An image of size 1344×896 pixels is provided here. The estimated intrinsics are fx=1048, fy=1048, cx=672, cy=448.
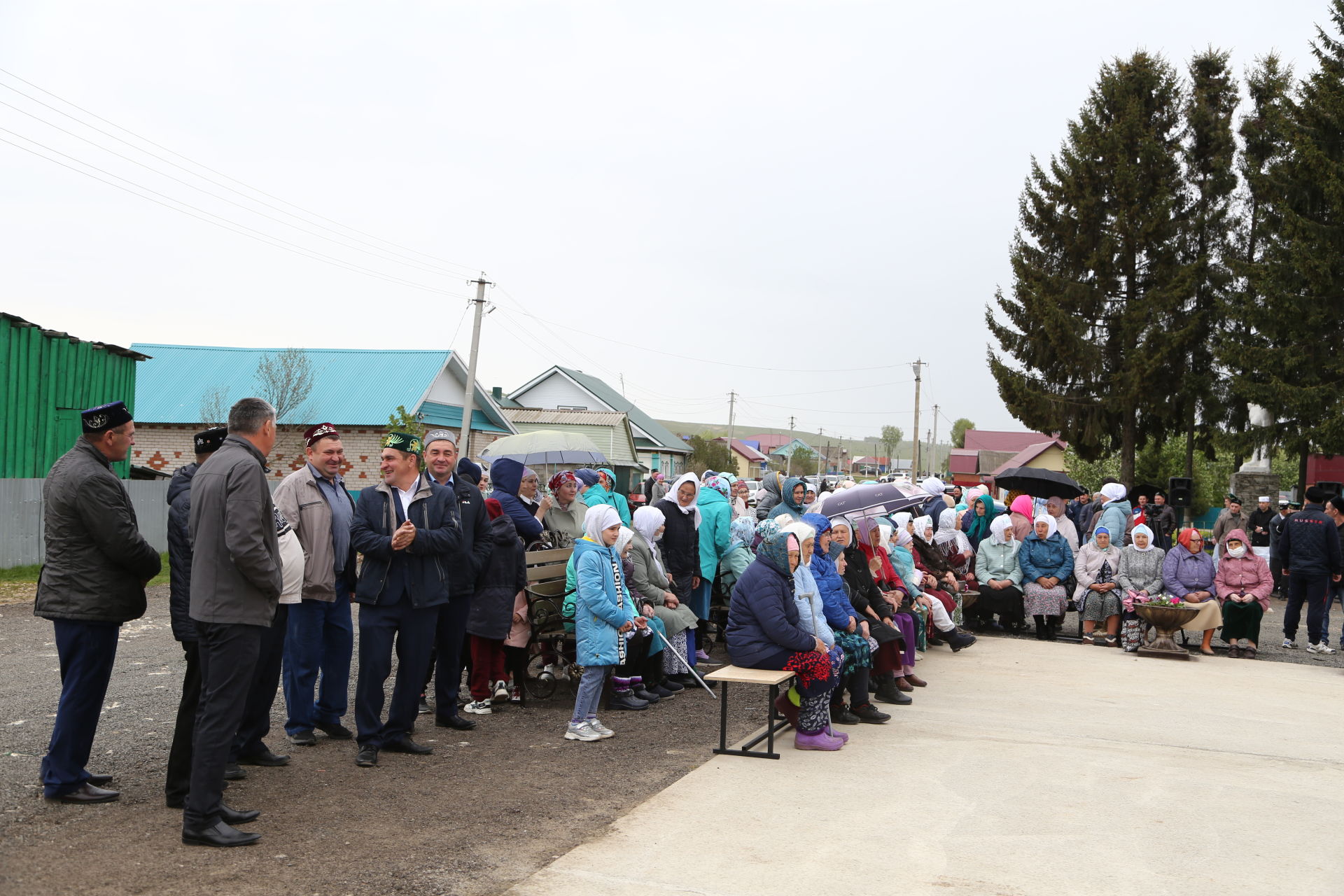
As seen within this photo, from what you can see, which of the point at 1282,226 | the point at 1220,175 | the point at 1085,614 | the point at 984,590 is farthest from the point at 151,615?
the point at 1220,175

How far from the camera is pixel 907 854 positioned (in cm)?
479

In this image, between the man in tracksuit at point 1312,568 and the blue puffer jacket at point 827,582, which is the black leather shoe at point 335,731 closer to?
the blue puffer jacket at point 827,582

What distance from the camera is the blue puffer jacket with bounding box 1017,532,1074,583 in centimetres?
1283

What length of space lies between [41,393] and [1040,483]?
16.3 m

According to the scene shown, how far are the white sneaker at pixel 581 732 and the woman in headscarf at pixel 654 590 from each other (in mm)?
1457

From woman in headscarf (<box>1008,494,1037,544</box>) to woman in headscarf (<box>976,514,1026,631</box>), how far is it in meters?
0.20

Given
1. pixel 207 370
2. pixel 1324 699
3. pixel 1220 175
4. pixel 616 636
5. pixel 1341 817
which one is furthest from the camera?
pixel 207 370

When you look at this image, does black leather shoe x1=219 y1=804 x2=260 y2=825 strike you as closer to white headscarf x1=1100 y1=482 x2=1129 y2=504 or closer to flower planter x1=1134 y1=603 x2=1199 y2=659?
flower planter x1=1134 y1=603 x2=1199 y2=659

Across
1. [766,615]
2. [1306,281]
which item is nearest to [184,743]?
[766,615]

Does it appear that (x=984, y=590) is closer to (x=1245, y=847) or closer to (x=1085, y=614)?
(x=1085, y=614)

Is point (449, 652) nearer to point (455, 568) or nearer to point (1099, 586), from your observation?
point (455, 568)

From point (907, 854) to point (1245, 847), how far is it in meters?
1.72

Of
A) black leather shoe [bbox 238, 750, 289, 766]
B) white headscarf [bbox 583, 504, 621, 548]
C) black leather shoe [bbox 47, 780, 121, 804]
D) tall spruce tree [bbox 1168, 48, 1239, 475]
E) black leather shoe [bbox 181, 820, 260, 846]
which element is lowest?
black leather shoe [bbox 238, 750, 289, 766]

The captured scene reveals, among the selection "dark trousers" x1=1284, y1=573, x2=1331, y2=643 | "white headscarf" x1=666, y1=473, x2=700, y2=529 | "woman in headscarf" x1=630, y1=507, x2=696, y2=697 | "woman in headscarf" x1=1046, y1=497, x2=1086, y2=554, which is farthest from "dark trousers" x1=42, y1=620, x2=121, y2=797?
"dark trousers" x1=1284, y1=573, x2=1331, y2=643
